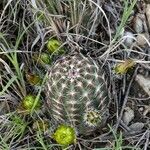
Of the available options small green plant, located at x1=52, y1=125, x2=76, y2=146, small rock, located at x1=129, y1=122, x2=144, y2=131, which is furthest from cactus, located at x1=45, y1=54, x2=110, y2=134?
small rock, located at x1=129, y1=122, x2=144, y2=131

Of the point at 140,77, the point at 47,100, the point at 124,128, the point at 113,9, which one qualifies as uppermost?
the point at 113,9

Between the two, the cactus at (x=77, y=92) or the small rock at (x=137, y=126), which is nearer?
the cactus at (x=77, y=92)

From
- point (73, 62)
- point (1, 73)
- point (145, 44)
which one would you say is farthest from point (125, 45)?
point (1, 73)

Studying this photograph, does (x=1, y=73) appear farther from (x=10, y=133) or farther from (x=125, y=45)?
(x=125, y=45)

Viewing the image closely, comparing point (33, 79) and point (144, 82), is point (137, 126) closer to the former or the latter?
point (144, 82)

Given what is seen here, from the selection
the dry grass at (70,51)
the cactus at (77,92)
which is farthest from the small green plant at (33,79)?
the cactus at (77,92)

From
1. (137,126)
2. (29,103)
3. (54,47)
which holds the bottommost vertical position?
(137,126)

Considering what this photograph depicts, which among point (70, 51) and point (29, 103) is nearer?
point (29, 103)

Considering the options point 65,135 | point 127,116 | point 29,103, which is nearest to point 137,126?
point 127,116

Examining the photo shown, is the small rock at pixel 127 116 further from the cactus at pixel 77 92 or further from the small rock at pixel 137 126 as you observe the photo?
the cactus at pixel 77 92
